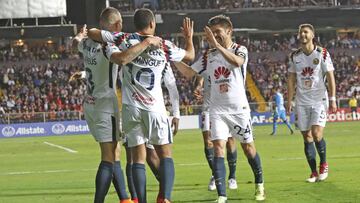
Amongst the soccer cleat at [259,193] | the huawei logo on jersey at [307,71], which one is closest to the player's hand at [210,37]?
the soccer cleat at [259,193]

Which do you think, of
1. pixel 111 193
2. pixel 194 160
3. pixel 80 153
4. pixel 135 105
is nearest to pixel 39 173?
pixel 194 160

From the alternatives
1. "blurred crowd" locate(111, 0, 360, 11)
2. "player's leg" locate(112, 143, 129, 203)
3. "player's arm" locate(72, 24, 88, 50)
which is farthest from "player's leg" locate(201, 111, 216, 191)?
"blurred crowd" locate(111, 0, 360, 11)

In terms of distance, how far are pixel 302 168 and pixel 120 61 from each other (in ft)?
28.4

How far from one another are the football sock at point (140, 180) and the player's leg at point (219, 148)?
1692 millimetres

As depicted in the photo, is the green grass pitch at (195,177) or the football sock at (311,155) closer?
the green grass pitch at (195,177)

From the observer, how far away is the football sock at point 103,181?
9719mm

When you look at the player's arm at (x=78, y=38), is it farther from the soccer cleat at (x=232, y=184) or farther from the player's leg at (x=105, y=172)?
the soccer cleat at (x=232, y=184)

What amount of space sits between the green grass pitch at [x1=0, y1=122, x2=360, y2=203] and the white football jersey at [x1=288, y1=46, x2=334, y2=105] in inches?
57.5

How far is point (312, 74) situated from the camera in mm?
14227

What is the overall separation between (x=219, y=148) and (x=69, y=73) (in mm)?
44793

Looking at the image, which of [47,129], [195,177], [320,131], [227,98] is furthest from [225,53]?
[47,129]

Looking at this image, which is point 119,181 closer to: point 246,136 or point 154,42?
point 246,136

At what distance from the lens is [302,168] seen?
17.0 m

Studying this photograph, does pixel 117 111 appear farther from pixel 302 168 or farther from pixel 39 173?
pixel 39 173
